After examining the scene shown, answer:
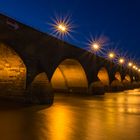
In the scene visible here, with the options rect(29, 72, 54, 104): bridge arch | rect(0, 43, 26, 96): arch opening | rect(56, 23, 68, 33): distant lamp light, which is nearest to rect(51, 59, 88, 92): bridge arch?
rect(56, 23, 68, 33): distant lamp light

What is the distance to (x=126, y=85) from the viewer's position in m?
58.8

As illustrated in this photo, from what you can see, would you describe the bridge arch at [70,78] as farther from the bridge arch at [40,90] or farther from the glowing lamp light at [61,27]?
the bridge arch at [40,90]

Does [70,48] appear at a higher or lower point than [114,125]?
higher

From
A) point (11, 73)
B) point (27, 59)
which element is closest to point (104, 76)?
point (27, 59)

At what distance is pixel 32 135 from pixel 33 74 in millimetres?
10537

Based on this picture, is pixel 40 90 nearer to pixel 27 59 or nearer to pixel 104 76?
pixel 27 59

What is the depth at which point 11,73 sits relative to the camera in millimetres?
19734

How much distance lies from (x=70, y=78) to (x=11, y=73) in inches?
629

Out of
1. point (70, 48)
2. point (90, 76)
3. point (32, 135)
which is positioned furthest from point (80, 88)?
point (32, 135)

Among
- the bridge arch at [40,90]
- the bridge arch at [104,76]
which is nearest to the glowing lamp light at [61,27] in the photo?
the bridge arch at [40,90]

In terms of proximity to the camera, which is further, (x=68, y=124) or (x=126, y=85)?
(x=126, y=85)

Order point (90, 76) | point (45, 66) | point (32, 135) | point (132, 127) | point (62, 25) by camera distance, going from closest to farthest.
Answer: point (32, 135) → point (132, 127) → point (45, 66) → point (62, 25) → point (90, 76)

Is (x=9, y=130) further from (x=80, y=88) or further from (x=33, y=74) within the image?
(x=80, y=88)

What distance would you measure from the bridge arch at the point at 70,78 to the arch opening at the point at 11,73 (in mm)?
12459
